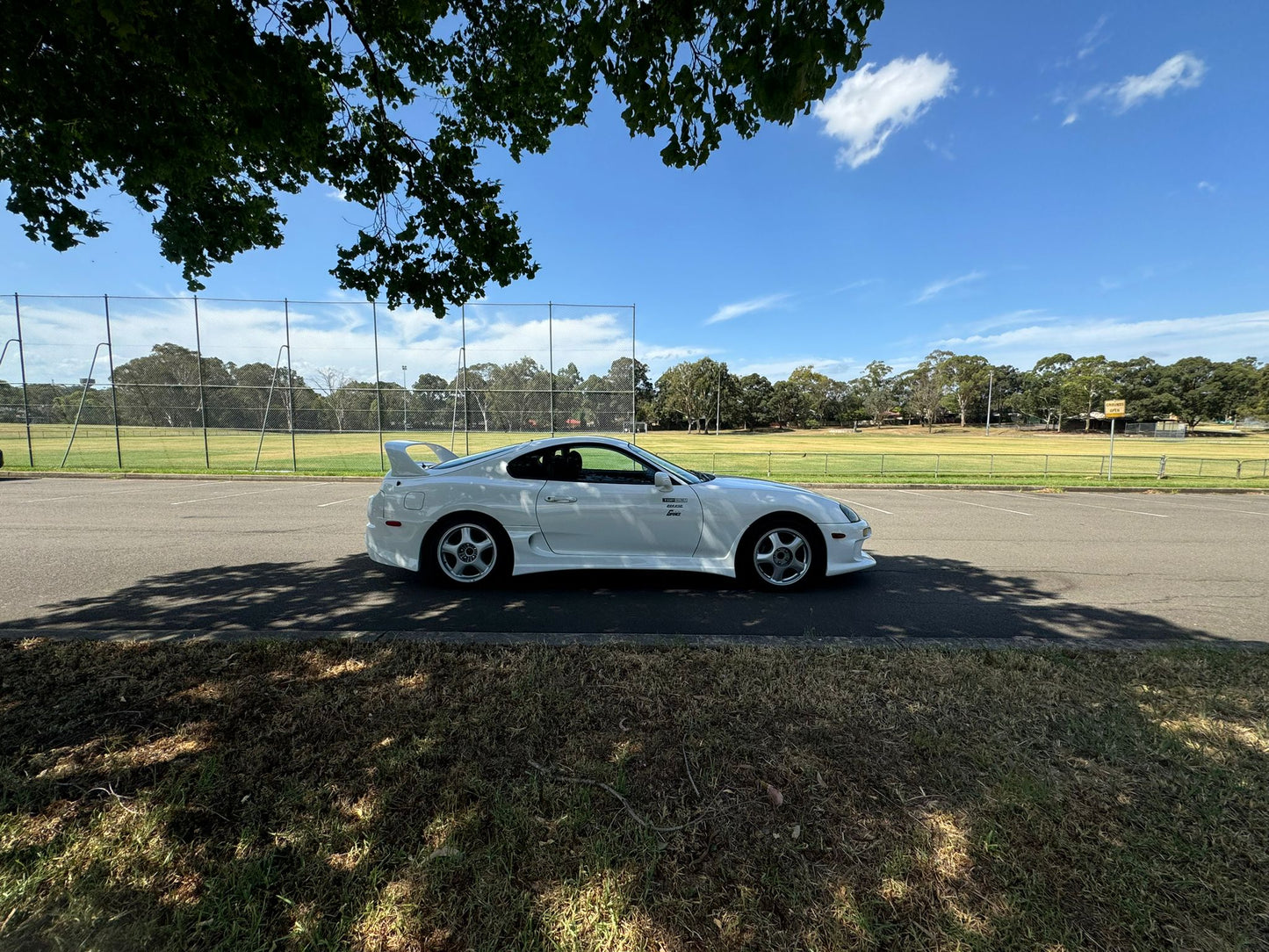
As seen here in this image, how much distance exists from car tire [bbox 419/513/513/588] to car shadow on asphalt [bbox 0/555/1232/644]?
18 centimetres

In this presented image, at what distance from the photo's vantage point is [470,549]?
16.1 ft

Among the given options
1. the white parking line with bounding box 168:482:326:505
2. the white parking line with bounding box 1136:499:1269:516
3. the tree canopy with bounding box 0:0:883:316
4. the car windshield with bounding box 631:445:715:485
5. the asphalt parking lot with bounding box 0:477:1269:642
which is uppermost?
the tree canopy with bounding box 0:0:883:316

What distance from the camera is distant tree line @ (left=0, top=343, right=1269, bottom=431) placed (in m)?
17.5

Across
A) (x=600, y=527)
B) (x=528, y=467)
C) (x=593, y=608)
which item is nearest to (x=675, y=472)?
(x=600, y=527)

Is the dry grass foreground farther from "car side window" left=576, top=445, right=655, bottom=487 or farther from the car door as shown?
"car side window" left=576, top=445, right=655, bottom=487

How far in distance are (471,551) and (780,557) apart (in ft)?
9.40

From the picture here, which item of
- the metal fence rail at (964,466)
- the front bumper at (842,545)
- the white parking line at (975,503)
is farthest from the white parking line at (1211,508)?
the front bumper at (842,545)

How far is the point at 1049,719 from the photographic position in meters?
2.62

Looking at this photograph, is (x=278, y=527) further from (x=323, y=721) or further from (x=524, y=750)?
(x=524, y=750)

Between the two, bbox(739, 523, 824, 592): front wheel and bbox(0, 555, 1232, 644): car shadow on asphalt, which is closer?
bbox(0, 555, 1232, 644): car shadow on asphalt

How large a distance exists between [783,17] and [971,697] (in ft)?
12.4

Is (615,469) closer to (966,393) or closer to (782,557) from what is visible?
(782,557)

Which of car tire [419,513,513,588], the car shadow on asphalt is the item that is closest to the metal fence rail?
the car shadow on asphalt

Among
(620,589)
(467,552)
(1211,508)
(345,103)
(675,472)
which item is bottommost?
(1211,508)
